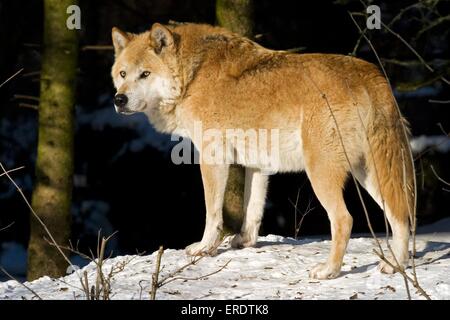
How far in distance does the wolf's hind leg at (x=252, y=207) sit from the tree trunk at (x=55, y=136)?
2650mm

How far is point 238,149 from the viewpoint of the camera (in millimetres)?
6949

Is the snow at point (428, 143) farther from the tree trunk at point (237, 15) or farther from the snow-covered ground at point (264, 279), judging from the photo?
the snow-covered ground at point (264, 279)

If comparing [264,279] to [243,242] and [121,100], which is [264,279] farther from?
[121,100]

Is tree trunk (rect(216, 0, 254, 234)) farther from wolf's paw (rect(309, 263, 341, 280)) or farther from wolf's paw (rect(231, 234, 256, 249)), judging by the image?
wolf's paw (rect(309, 263, 341, 280))

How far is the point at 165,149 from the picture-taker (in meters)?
13.5

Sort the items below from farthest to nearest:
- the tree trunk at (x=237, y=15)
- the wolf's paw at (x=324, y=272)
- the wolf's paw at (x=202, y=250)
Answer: the tree trunk at (x=237, y=15) → the wolf's paw at (x=202, y=250) → the wolf's paw at (x=324, y=272)

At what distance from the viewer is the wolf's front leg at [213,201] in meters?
6.90

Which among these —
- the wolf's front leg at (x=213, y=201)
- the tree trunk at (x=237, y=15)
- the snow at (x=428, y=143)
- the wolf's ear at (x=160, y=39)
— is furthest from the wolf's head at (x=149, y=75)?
the snow at (x=428, y=143)

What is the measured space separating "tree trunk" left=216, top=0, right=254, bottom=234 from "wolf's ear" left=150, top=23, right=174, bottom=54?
159 centimetres

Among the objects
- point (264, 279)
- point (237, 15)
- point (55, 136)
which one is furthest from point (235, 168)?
point (264, 279)

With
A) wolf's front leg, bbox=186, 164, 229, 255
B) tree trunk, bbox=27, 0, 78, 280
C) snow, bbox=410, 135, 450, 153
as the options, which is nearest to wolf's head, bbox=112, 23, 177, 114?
wolf's front leg, bbox=186, 164, 229, 255

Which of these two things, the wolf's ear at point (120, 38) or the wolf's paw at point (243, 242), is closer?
the wolf's paw at point (243, 242)

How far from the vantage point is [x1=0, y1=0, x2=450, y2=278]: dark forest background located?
13.0 meters
